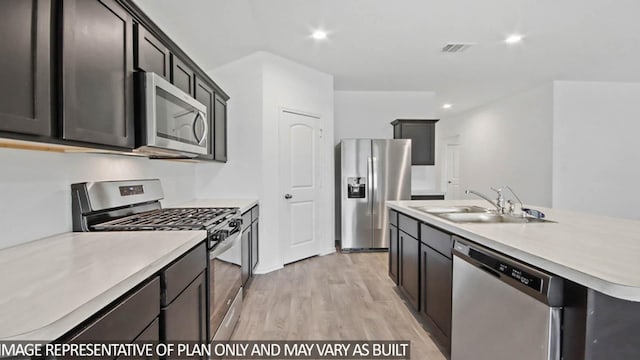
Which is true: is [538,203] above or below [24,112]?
below

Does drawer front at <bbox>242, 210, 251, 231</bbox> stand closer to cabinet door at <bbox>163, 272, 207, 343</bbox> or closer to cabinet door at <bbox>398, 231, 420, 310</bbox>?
cabinet door at <bbox>163, 272, 207, 343</bbox>

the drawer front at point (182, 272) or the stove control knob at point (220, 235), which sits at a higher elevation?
the stove control knob at point (220, 235)

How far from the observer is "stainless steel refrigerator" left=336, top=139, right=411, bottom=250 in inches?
181

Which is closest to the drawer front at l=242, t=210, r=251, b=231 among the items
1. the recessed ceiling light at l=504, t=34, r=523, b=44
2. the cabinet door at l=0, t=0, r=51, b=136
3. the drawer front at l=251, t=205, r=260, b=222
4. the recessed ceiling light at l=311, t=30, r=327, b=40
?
the drawer front at l=251, t=205, r=260, b=222

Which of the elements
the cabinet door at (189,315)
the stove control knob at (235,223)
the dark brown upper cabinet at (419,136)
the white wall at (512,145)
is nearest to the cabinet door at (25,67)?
the cabinet door at (189,315)

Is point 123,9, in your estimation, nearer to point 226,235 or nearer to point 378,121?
point 226,235

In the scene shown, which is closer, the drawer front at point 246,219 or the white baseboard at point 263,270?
the drawer front at point 246,219

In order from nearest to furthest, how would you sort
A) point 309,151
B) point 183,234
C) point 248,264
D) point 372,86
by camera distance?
point 183,234 < point 248,264 < point 309,151 < point 372,86

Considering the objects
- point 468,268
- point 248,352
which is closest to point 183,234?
point 248,352

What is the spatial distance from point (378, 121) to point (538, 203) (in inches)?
121

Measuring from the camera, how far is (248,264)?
2.93 m

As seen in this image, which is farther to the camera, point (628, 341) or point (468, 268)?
point (468, 268)

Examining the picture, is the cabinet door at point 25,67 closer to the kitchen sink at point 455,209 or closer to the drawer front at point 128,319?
the drawer front at point 128,319

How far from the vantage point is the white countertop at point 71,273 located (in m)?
0.64
